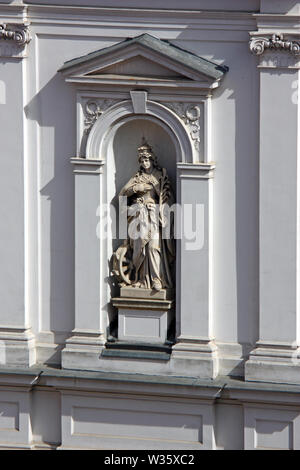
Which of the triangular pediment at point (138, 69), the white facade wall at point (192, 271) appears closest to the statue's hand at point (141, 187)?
the white facade wall at point (192, 271)

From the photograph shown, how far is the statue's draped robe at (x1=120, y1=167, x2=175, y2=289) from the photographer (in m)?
18.0

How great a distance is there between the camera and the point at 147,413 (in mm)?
18172

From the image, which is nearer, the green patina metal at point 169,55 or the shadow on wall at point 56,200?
the green patina metal at point 169,55

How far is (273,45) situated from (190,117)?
1308 mm

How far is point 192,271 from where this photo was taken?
17.8 metres

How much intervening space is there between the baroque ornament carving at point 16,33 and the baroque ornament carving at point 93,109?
1.06 metres

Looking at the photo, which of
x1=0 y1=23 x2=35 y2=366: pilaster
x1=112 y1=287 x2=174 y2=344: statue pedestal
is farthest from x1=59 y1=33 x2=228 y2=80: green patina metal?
x1=112 y1=287 x2=174 y2=344: statue pedestal

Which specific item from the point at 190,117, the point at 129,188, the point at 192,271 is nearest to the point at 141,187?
the point at 129,188

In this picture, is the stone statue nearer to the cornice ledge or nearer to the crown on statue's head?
the crown on statue's head

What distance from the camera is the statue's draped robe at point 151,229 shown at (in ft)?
58.9

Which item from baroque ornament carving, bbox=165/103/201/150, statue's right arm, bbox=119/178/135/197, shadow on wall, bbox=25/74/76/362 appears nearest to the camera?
baroque ornament carving, bbox=165/103/201/150

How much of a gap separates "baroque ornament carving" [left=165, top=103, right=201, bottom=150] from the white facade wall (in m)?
0.14

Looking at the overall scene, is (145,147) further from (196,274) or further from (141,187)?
(196,274)

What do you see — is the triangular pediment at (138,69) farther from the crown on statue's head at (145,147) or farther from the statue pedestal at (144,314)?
the statue pedestal at (144,314)
